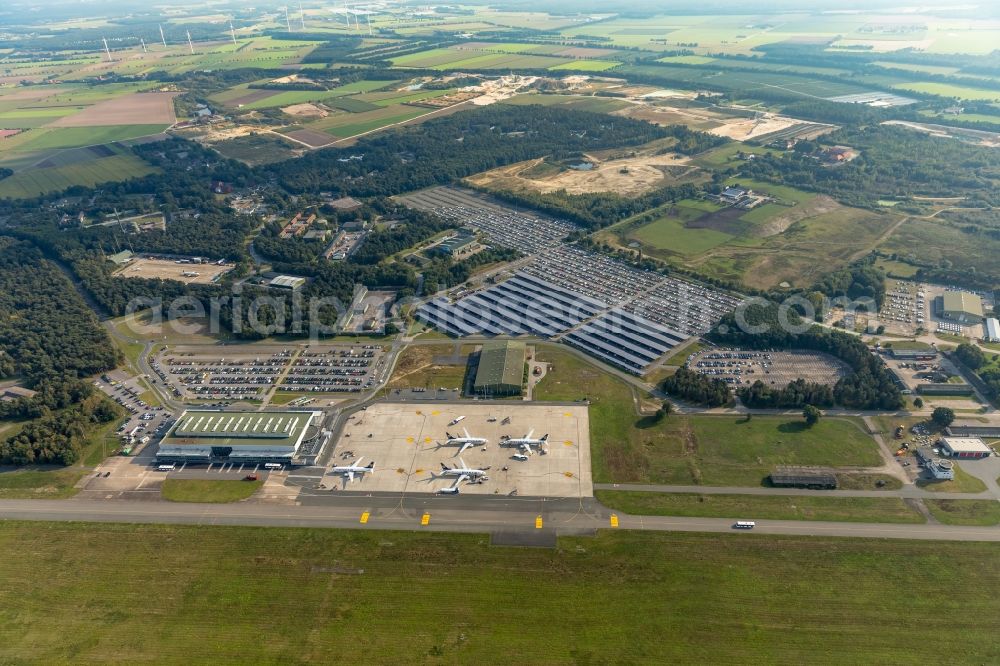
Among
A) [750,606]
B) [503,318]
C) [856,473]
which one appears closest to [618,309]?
[503,318]

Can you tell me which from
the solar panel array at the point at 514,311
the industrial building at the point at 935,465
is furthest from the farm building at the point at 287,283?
the industrial building at the point at 935,465

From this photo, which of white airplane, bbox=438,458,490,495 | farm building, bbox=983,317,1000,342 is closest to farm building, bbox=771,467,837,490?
white airplane, bbox=438,458,490,495

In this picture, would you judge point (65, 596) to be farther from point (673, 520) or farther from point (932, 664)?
point (932, 664)

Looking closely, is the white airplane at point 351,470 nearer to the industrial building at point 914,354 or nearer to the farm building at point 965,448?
the farm building at point 965,448

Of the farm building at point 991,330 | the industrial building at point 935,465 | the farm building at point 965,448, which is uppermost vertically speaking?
the farm building at point 991,330

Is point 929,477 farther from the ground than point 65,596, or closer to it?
farther from the ground

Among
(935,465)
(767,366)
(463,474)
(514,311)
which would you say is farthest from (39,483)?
(935,465)

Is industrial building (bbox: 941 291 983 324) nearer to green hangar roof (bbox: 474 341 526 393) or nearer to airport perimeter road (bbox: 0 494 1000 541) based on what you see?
airport perimeter road (bbox: 0 494 1000 541)
